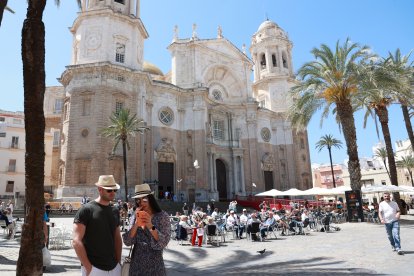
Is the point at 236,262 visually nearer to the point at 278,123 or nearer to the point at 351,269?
the point at 351,269

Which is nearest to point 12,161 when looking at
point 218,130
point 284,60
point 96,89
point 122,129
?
point 96,89

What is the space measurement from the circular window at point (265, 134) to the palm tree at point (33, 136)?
40.1 m

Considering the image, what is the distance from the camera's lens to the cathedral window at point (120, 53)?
3178 centimetres

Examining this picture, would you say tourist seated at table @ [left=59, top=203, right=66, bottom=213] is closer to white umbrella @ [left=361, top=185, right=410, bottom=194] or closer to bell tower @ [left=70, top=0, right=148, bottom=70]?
bell tower @ [left=70, top=0, right=148, bottom=70]

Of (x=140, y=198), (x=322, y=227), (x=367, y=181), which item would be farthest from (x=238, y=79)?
(x=140, y=198)

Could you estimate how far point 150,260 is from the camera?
3613 millimetres

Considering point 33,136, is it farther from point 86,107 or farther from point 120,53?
point 120,53

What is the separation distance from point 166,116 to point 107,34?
1020 centimetres

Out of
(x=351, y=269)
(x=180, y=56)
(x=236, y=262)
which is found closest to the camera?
(x=351, y=269)

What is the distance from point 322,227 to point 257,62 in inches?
1493

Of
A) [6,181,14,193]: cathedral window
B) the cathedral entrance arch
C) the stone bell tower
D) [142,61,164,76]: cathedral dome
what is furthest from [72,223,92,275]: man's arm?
[142,61,164,76]: cathedral dome

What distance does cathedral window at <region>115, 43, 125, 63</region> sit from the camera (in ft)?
104

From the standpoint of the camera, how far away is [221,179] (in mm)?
40688

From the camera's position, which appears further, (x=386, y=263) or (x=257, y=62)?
(x=257, y=62)
